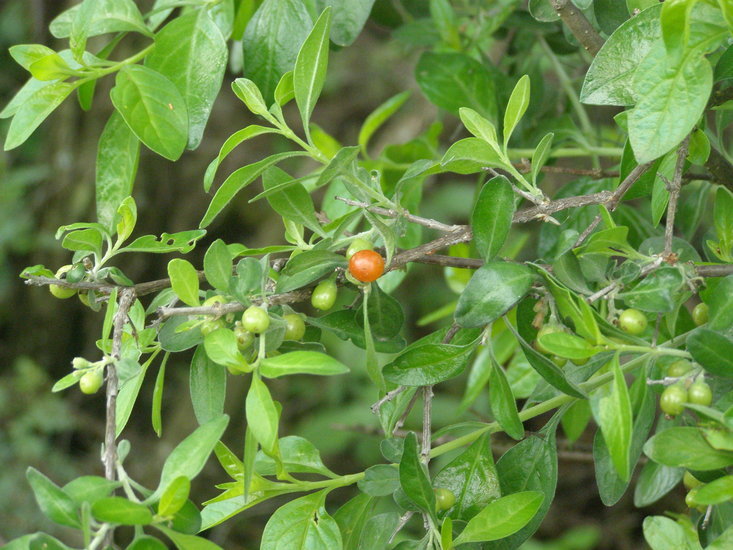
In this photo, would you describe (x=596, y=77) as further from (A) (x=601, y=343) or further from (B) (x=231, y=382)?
(B) (x=231, y=382)

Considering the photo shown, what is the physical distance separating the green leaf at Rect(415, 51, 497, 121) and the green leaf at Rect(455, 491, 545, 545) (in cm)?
63

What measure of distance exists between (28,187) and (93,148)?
0.32 meters

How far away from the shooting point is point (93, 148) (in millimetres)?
2299

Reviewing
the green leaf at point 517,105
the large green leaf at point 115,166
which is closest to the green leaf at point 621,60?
the green leaf at point 517,105

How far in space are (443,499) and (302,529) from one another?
130 mm

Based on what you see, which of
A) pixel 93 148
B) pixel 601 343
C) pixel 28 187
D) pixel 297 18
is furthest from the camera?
pixel 28 187

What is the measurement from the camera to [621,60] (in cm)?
71

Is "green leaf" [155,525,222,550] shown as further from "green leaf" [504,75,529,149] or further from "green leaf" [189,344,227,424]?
"green leaf" [504,75,529,149]

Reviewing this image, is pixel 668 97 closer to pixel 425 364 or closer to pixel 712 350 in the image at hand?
pixel 712 350

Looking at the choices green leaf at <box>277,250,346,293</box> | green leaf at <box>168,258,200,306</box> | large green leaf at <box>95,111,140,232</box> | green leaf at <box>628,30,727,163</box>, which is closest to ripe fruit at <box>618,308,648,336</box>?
green leaf at <box>628,30,727,163</box>

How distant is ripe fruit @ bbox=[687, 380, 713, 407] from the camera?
656mm

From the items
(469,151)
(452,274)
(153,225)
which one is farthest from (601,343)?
(153,225)

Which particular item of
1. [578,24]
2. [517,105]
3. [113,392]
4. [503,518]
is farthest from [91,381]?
[578,24]

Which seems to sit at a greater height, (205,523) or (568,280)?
(568,280)
